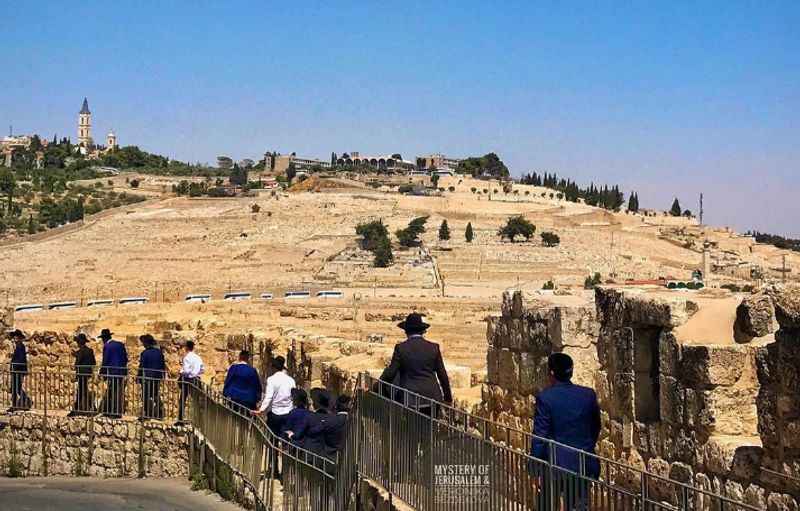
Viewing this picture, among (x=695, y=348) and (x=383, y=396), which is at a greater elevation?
(x=695, y=348)

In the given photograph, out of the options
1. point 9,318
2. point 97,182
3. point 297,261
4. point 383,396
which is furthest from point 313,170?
point 383,396

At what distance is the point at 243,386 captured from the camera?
10.0 m

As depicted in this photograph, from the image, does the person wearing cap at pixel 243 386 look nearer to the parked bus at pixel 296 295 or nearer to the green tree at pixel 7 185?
the parked bus at pixel 296 295

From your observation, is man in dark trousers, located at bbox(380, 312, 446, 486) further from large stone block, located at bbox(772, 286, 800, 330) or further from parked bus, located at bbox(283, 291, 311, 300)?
parked bus, located at bbox(283, 291, 311, 300)

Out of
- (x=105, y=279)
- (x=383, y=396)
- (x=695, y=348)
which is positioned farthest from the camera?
(x=105, y=279)

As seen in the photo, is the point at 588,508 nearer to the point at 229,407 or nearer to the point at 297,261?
the point at 229,407

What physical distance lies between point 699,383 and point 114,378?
776 cm

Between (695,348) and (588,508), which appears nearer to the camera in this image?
(588,508)

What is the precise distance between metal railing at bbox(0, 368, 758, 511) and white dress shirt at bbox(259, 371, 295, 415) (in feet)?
0.55

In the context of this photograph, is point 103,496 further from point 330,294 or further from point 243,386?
point 330,294

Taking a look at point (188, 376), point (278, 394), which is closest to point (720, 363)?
point (278, 394)

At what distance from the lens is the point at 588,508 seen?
448cm

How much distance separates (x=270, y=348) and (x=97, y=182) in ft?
364

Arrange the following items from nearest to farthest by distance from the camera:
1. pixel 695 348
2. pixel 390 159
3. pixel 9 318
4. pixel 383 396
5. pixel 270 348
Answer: pixel 695 348, pixel 383 396, pixel 270 348, pixel 9 318, pixel 390 159
